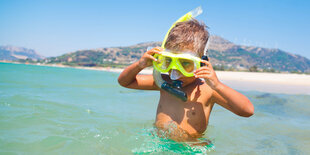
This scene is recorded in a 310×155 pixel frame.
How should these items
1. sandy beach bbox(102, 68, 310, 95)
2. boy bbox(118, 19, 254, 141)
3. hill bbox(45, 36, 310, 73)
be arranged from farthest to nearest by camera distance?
hill bbox(45, 36, 310, 73) → sandy beach bbox(102, 68, 310, 95) → boy bbox(118, 19, 254, 141)

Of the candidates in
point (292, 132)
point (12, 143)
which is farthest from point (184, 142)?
point (292, 132)

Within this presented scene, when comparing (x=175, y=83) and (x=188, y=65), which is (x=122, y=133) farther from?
(x=188, y=65)

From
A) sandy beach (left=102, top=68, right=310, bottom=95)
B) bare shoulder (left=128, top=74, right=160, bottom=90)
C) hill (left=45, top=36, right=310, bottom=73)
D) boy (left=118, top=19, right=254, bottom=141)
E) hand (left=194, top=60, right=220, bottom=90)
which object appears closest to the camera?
hand (left=194, top=60, right=220, bottom=90)

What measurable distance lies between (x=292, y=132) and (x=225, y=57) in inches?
5392

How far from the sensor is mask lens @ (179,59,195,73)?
201cm

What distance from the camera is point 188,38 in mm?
2088

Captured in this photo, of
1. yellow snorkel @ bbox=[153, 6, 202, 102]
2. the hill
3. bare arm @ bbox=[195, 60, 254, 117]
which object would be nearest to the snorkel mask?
yellow snorkel @ bbox=[153, 6, 202, 102]

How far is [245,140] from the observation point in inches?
120

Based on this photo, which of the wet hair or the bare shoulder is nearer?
the wet hair

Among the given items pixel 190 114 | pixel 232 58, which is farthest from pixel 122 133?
pixel 232 58

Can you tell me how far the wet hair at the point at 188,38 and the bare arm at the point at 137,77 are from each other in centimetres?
24

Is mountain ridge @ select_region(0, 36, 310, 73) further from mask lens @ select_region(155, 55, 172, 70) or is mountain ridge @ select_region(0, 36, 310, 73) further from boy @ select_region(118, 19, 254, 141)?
mask lens @ select_region(155, 55, 172, 70)

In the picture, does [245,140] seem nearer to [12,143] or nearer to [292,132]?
[292,132]

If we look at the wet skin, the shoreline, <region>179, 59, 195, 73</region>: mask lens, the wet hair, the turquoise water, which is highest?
the wet hair
